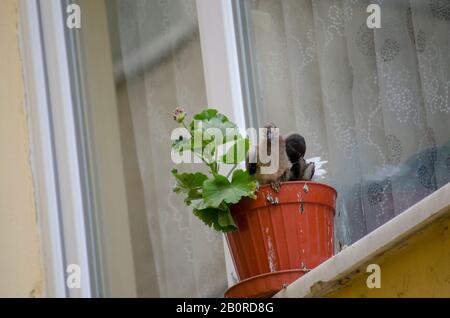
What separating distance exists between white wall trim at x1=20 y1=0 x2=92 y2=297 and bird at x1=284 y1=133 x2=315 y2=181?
977 millimetres

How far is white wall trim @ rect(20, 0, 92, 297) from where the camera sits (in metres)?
3.70

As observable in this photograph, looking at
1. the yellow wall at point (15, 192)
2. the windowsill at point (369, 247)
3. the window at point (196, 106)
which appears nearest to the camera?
the windowsill at point (369, 247)

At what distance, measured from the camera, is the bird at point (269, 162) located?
2.83 m

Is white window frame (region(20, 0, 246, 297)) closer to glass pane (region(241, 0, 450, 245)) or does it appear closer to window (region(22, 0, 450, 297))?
window (region(22, 0, 450, 297))

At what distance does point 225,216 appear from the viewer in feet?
9.30

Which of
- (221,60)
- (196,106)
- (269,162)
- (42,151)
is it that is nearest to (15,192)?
(42,151)

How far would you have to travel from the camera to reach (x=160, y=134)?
11.8 feet

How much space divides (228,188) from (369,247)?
40 centimetres

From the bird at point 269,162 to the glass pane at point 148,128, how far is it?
0.56 meters

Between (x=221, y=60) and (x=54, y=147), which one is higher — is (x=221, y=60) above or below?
above

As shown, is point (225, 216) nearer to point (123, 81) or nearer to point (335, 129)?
point (335, 129)

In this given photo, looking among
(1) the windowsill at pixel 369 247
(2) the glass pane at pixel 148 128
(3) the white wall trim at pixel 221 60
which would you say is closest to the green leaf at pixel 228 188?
(1) the windowsill at pixel 369 247

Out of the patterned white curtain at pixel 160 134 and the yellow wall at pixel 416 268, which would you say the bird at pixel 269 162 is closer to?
the yellow wall at pixel 416 268

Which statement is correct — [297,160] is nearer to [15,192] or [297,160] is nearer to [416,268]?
[416,268]
